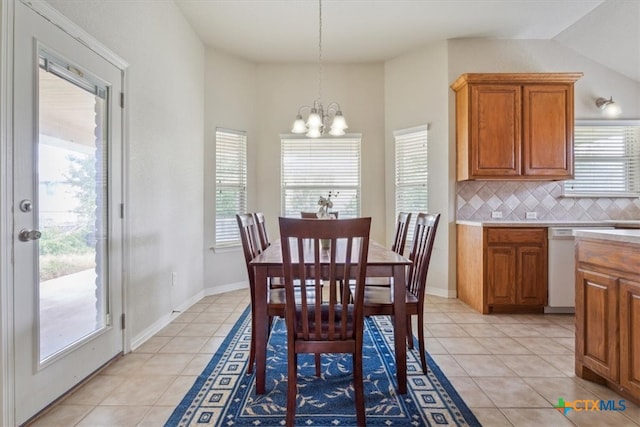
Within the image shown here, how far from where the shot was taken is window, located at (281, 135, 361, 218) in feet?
14.7

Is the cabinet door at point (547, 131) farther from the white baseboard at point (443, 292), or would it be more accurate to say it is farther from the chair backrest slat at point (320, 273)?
the chair backrest slat at point (320, 273)

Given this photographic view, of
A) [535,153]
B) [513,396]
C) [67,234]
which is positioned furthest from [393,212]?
[67,234]

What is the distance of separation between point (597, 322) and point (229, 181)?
380 centimetres

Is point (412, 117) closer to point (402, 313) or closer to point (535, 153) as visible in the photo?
point (535, 153)

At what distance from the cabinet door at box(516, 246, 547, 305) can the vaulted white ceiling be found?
2.47 m

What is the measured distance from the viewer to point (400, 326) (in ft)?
6.03

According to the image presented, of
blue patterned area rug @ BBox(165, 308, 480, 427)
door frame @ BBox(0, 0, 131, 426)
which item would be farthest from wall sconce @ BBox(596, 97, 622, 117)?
door frame @ BBox(0, 0, 131, 426)

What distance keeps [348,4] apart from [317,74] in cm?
130

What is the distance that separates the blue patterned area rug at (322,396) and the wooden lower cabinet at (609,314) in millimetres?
839

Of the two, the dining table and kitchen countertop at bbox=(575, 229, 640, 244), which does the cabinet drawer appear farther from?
the dining table

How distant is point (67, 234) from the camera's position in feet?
6.12

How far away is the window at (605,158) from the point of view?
388 cm

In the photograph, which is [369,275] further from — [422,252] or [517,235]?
[517,235]

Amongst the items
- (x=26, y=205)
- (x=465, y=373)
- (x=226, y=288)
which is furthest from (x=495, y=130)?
(x=26, y=205)
